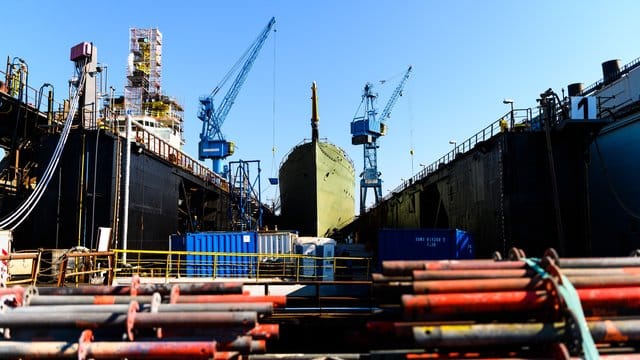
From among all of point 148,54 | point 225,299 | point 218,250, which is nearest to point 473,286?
point 225,299

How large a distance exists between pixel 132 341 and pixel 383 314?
2913 mm

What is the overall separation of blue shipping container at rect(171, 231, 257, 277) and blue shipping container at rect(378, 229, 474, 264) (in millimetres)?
7219

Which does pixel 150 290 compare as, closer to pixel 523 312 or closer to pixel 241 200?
pixel 523 312

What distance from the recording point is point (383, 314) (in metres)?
5.47

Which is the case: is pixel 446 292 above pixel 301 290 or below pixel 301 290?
above

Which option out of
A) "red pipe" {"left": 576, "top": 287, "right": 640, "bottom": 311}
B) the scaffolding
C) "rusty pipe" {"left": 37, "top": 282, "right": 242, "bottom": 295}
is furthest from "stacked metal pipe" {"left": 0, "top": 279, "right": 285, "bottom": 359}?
the scaffolding

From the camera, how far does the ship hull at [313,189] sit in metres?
44.9

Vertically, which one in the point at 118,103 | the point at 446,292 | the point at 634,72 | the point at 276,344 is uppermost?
the point at 118,103

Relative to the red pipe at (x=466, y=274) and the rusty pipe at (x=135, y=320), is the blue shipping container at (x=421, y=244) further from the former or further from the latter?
the rusty pipe at (x=135, y=320)

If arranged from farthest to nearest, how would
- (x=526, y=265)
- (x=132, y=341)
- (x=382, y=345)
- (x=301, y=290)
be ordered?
(x=301, y=290), (x=382, y=345), (x=526, y=265), (x=132, y=341)

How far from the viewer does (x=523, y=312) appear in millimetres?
4336

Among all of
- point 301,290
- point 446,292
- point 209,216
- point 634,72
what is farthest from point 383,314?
point 634,72

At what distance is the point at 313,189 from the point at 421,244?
24076mm

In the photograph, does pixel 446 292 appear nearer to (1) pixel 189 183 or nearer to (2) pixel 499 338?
(2) pixel 499 338
